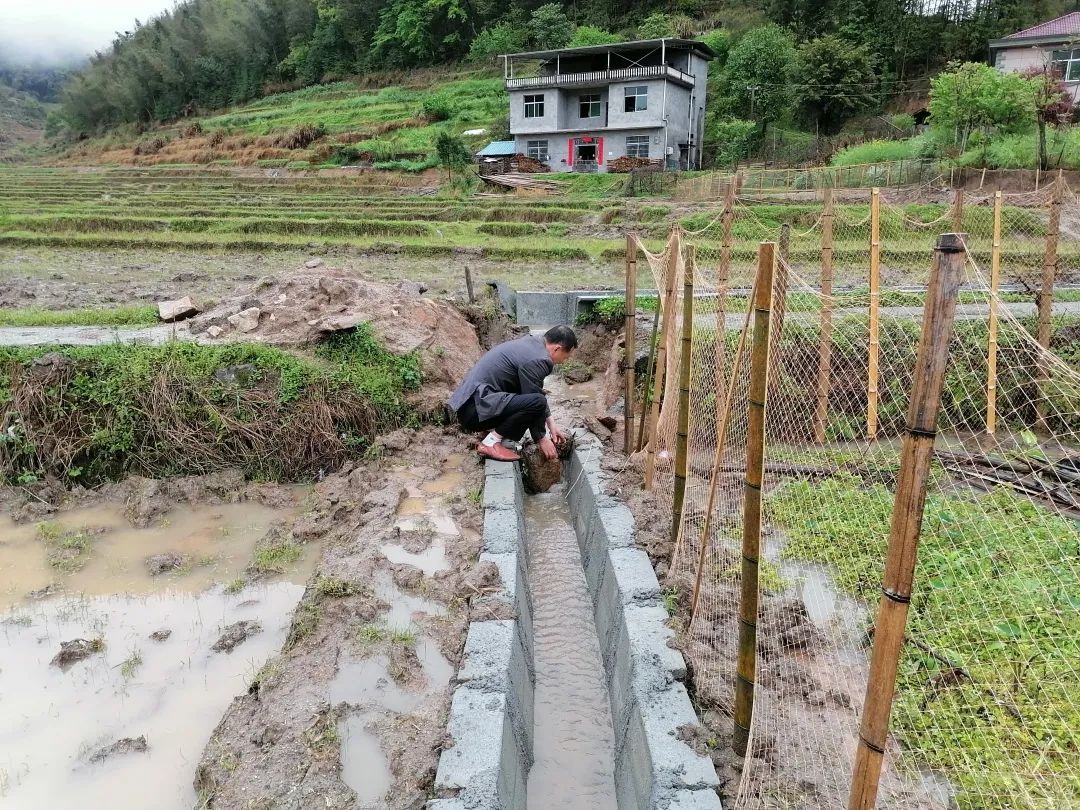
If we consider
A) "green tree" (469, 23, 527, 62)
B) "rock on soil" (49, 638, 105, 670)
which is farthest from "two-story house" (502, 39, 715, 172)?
"rock on soil" (49, 638, 105, 670)

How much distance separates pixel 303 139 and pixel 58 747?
47.5 m

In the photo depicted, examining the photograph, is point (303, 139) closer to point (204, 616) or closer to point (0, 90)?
point (204, 616)

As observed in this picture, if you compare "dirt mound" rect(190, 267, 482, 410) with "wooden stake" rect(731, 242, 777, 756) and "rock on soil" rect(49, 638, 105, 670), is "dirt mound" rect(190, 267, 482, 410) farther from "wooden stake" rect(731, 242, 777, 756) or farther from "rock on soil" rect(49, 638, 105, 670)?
"wooden stake" rect(731, 242, 777, 756)

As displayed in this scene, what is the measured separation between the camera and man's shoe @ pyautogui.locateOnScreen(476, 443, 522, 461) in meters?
6.70

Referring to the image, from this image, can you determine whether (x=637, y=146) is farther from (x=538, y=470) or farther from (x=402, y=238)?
(x=538, y=470)

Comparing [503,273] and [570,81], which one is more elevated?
[570,81]

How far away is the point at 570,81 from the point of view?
36.7 m

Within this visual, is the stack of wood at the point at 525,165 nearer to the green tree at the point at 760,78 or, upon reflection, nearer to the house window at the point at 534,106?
the house window at the point at 534,106

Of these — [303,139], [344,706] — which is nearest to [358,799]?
[344,706]

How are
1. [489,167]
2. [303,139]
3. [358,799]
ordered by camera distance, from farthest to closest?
[303,139] < [489,167] < [358,799]

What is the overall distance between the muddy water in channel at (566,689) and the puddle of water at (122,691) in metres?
1.76

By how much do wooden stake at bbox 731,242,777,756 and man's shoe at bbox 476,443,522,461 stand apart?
12.0 feet

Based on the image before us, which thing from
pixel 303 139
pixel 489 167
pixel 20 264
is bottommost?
pixel 20 264

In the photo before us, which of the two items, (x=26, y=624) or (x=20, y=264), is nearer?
(x=26, y=624)
